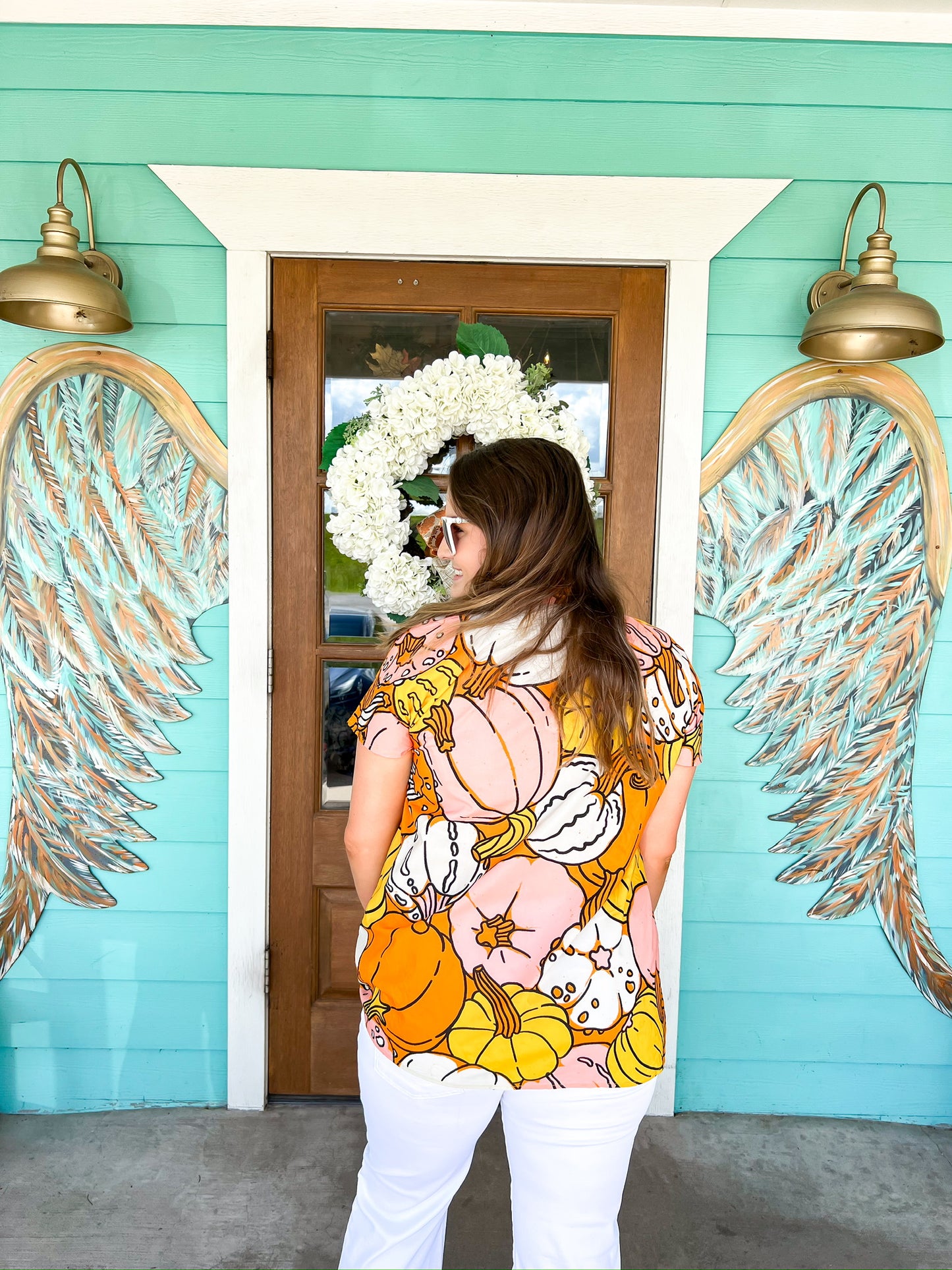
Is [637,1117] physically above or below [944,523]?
below

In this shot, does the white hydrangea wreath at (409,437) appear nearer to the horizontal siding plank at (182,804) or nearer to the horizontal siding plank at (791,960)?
the horizontal siding plank at (182,804)

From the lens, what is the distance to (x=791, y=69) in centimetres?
186

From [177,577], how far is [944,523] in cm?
198

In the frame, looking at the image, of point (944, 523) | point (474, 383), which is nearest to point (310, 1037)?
point (474, 383)

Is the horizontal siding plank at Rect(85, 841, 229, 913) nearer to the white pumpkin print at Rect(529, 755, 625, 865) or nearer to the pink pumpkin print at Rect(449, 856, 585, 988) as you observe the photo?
the pink pumpkin print at Rect(449, 856, 585, 988)

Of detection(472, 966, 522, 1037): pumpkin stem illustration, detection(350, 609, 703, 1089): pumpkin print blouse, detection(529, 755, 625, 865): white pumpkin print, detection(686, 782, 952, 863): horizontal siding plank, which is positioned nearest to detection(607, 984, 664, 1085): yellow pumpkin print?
detection(350, 609, 703, 1089): pumpkin print blouse

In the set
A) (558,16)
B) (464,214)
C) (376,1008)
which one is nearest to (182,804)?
(376,1008)

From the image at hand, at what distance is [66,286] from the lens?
1.63 meters

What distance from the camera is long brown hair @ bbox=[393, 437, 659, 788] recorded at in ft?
3.38

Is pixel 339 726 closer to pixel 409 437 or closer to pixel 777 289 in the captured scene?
pixel 409 437

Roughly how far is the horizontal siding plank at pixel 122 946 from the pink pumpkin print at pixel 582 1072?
1279 mm

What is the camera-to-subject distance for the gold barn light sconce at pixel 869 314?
161cm

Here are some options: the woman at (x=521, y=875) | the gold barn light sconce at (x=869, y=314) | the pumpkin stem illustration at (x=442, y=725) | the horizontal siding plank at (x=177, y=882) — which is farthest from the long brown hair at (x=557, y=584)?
the horizontal siding plank at (x=177, y=882)

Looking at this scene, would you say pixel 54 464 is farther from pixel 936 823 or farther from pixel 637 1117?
pixel 936 823
